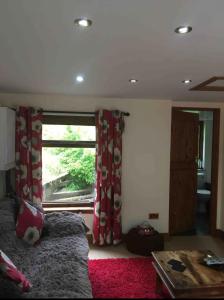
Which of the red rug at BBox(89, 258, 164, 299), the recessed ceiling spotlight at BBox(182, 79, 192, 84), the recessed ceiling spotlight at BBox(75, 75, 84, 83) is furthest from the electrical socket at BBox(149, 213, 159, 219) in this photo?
the recessed ceiling spotlight at BBox(75, 75, 84, 83)

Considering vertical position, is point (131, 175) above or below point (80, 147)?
below

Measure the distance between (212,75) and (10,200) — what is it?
2.56m

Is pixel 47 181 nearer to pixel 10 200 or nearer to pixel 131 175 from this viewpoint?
pixel 10 200

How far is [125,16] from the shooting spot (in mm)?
1498

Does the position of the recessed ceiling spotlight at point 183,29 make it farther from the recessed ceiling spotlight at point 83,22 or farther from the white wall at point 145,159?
the white wall at point 145,159

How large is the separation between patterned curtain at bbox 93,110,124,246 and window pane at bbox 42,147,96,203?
25cm

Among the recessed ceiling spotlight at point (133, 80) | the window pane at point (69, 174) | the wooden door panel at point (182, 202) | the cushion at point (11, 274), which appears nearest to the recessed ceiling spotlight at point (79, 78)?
the recessed ceiling spotlight at point (133, 80)

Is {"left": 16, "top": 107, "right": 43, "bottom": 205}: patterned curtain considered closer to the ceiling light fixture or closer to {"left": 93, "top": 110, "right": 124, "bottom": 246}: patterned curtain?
{"left": 93, "top": 110, "right": 124, "bottom": 246}: patterned curtain

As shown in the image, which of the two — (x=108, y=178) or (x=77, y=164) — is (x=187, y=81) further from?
(x=77, y=164)

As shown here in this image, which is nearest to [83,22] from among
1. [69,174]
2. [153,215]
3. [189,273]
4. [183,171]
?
[189,273]

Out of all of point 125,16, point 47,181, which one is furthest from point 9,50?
point 47,181

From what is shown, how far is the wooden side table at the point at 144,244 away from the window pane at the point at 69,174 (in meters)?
0.89

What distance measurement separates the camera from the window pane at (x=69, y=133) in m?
4.02

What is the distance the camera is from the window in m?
4.02
